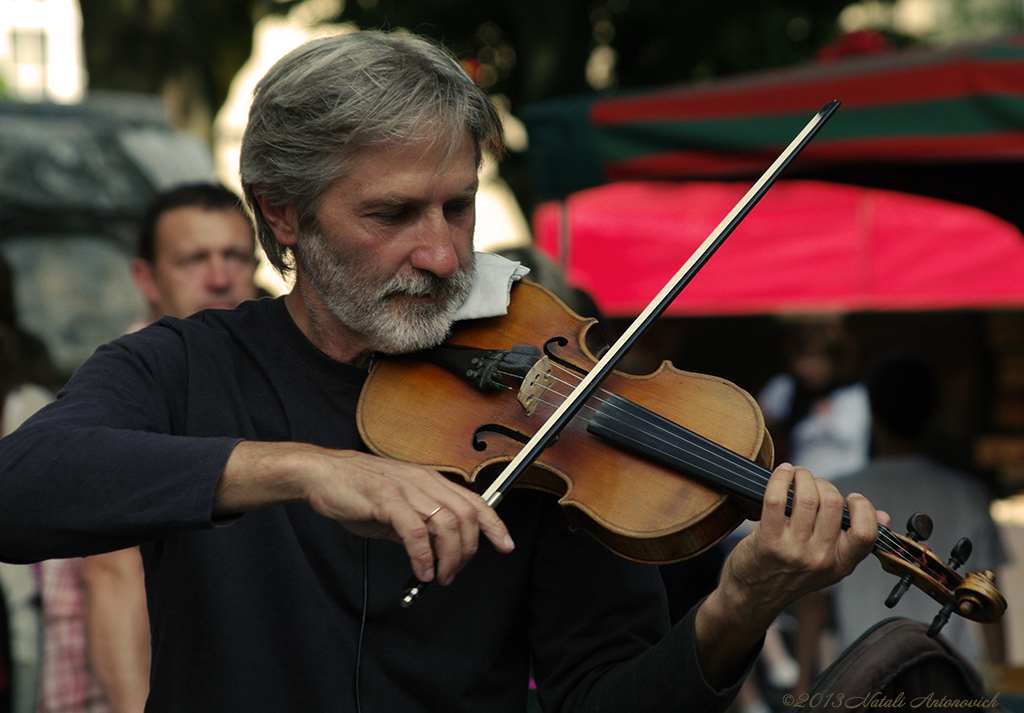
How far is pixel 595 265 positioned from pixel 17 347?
15.1 ft

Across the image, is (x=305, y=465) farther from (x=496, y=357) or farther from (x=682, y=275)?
(x=682, y=275)

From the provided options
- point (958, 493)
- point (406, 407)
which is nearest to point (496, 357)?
point (406, 407)

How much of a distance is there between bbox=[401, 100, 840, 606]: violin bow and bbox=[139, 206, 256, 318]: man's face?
1.60 m

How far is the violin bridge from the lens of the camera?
5.36ft

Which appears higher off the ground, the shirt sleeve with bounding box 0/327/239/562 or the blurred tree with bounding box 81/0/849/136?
the shirt sleeve with bounding box 0/327/239/562

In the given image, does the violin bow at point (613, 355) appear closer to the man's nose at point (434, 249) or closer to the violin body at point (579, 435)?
the violin body at point (579, 435)

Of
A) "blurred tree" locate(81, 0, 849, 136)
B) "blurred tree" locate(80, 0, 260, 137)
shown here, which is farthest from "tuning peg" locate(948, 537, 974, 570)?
"blurred tree" locate(81, 0, 849, 136)

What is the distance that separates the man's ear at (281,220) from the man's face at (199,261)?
1.17 m

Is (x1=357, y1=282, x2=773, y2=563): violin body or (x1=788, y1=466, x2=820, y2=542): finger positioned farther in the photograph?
(x1=357, y1=282, x2=773, y2=563): violin body

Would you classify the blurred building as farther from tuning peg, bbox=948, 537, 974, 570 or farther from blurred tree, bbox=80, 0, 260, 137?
tuning peg, bbox=948, 537, 974, 570

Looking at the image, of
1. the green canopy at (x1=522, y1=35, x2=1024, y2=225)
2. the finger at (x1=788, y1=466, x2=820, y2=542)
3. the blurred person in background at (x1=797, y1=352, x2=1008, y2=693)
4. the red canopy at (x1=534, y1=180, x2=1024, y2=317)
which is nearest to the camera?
the finger at (x1=788, y1=466, x2=820, y2=542)

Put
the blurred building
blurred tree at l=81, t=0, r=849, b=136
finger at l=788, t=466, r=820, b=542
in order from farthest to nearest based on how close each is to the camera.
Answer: the blurred building
blurred tree at l=81, t=0, r=849, b=136
finger at l=788, t=466, r=820, b=542

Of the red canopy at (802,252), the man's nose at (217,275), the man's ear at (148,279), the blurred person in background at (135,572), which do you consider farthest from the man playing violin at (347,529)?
the red canopy at (802,252)

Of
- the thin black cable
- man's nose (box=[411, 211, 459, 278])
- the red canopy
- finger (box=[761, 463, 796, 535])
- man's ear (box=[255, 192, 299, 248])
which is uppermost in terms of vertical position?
man's nose (box=[411, 211, 459, 278])
